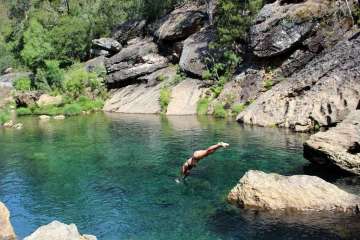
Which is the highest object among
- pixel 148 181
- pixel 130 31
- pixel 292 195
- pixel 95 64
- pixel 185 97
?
pixel 130 31

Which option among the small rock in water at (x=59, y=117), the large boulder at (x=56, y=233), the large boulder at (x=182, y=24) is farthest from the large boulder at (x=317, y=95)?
the large boulder at (x=56, y=233)

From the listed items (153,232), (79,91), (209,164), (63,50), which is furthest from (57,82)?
(153,232)

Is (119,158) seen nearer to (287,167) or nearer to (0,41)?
(287,167)

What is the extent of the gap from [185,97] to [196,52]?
831cm

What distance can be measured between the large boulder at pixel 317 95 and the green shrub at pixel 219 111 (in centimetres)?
476

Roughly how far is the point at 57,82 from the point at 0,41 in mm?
59224

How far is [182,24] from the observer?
257ft

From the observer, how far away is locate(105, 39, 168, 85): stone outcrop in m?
78.0

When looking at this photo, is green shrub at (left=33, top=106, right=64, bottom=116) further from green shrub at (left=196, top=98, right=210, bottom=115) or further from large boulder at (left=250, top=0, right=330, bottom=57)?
large boulder at (left=250, top=0, right=330, bottom=57)

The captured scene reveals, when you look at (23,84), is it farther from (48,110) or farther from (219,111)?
(219,111)

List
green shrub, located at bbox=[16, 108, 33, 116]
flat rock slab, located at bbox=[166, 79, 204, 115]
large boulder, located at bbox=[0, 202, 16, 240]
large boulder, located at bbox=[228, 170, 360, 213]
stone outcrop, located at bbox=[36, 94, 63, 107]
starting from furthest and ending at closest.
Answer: stone outcrop, located at bbox=[36, 94, 63, 107]
green shrub, located at bbox=[16, 108, 33, 116]
flat rock slab, located at bbox=[166, 79, 204, 115]
large boulder, located at bbox=[228, 170, 360, 213]
large boulder, located at bbox=[0, 202, 16, 240]

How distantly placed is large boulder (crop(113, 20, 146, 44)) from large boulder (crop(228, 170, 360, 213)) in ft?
226

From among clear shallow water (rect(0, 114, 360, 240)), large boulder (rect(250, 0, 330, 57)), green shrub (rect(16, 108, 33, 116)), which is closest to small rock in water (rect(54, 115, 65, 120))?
green shrub (rect(16, 108, 33, 116))

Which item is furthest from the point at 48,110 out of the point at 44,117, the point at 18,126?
the point at 18,126
